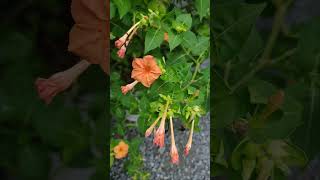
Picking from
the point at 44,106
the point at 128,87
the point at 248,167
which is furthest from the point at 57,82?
the point at 248,167

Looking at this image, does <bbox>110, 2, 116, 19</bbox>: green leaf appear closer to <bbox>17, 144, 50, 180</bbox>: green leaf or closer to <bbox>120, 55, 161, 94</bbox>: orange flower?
<bbox>120, 55, 161, 94</bbox>: orange flower

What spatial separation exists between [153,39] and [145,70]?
2.3 inches

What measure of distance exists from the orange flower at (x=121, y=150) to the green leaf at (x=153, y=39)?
0.74ft

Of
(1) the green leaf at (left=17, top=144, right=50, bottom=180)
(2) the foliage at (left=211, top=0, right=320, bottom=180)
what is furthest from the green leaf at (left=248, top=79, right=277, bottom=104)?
(1) the green leaf at (left=17, top=144, right=50, bottom=180)

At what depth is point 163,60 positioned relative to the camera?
99 centimetres

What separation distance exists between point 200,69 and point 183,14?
0.11 meters

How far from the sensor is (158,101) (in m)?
0.99

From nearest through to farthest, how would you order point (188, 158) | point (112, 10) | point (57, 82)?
point (57, 82) → point (112, 10) → point (188, 158)

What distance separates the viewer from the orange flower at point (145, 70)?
958mm

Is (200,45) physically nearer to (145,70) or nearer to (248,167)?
(145,70)

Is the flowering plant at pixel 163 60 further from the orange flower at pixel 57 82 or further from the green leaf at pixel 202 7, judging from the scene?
the orange flower at pixel 57 82

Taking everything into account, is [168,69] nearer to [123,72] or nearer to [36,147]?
[123,72]

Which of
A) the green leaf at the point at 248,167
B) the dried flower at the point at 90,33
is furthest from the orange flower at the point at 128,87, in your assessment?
the green leaf at the point at 248,167

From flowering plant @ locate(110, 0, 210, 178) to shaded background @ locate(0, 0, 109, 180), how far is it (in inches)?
4.1
